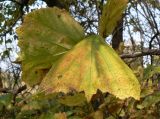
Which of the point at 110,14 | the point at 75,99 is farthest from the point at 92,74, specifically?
the point at 75,99

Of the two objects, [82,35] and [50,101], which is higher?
[82,35]

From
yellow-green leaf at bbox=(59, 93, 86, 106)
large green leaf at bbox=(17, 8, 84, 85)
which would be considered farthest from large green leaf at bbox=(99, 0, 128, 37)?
yellow-green leaf at bbox=(59, 93, 86, 106)

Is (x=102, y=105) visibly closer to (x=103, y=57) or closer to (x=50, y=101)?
(x=103, y=57)

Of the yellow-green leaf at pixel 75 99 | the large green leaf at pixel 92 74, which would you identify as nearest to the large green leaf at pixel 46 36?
the large green leaf at pixel 92 74

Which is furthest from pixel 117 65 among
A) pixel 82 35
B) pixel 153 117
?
pixel 153 117

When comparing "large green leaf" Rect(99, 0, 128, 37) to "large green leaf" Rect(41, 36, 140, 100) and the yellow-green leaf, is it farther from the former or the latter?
the yellow-green leaf

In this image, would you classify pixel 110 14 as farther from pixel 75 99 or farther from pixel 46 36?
pixel 75 99
